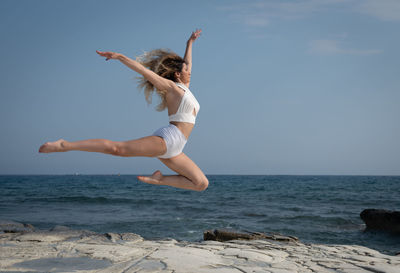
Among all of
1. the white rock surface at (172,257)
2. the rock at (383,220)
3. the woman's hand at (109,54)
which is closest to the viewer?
the woman's hand at (109,54)

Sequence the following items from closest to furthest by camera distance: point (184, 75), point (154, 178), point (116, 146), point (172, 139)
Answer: point (116, 146)
point (172, 139)
point (154, 178)
point (184, 75)

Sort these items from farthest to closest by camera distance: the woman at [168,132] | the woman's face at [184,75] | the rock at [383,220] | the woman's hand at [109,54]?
the rock at [383,220]
the woman's face at [184,75]
the woman's hand at [109,54]
the woman at [168,132]

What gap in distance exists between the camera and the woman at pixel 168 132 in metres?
3.59

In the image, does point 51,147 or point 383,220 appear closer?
point 51,147

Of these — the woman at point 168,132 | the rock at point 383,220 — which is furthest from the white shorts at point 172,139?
the rock at point 383,220

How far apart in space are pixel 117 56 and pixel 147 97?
1096 millimetres

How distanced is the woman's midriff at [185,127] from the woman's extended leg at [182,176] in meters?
0.26

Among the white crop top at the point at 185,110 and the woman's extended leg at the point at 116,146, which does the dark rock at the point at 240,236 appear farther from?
the woman's extended leg at the point at 116,146

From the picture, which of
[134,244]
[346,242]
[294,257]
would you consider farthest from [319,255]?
[346,242]

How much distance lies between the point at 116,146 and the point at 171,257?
8.47ft

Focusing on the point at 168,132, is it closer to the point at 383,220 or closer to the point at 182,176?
the point at 182,176

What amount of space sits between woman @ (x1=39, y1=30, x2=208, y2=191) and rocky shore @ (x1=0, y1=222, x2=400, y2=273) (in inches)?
55.2

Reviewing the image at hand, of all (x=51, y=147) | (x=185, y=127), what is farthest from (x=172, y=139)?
(x=51, y=147)

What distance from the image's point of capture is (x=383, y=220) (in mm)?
12922
